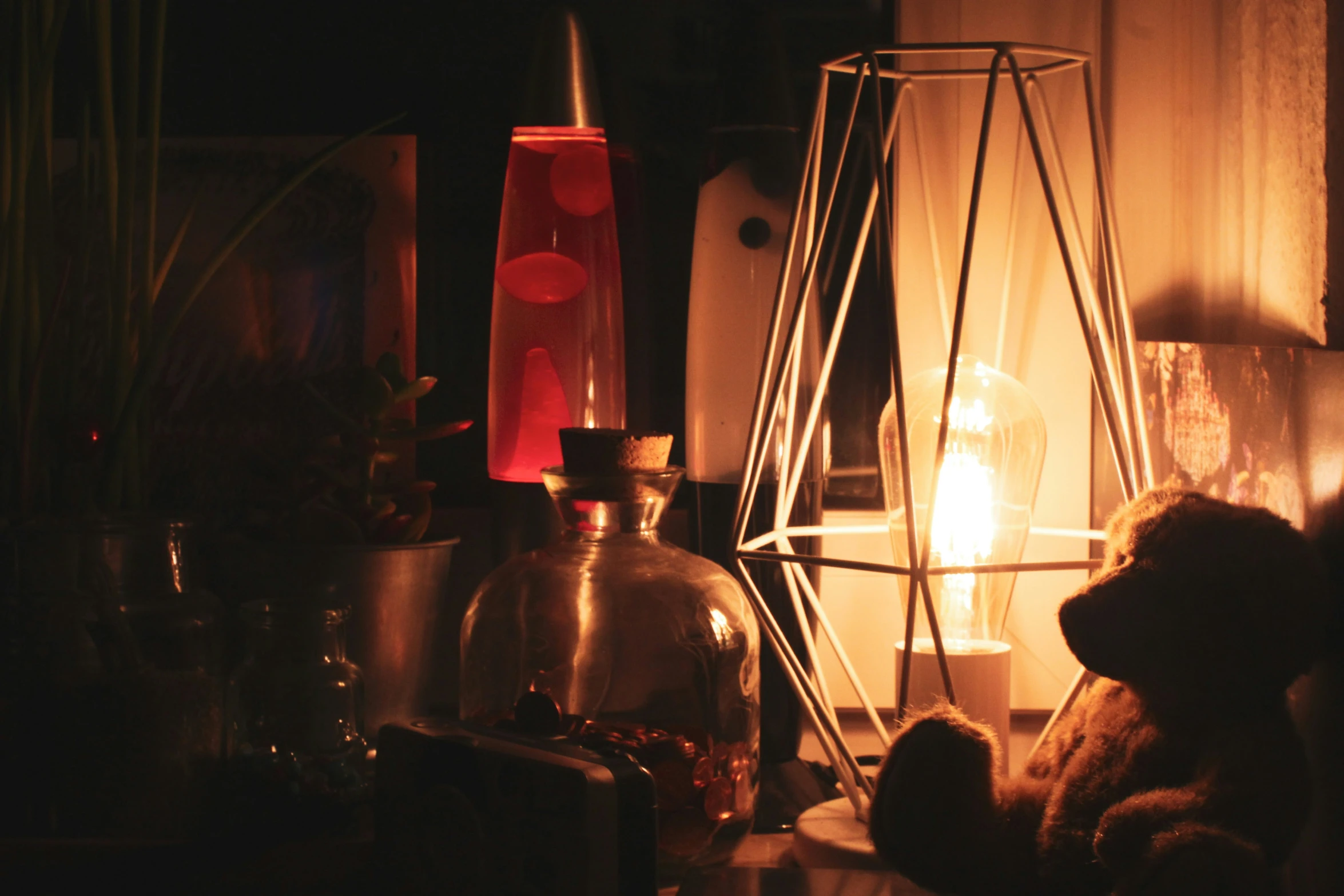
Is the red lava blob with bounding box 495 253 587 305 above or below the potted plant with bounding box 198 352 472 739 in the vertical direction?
above

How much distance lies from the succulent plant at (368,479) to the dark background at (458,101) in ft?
0.39

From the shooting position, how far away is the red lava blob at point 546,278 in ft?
2.30

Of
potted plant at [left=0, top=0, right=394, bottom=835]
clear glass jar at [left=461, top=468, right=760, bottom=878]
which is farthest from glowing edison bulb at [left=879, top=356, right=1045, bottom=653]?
potted plant at [left=0, top=0, right=394, bottom=835]

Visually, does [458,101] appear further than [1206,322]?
Yes

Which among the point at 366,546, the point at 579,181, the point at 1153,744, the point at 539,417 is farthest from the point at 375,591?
the point at 1153,744

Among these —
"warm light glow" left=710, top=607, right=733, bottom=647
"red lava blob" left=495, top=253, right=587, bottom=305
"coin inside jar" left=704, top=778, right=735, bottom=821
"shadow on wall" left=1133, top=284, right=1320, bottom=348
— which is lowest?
"coin inside jar" left=704, top=778, right=735, bottom=821

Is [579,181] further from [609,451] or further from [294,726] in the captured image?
[294,726]

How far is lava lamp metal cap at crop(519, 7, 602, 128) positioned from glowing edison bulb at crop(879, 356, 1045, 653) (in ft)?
0.88

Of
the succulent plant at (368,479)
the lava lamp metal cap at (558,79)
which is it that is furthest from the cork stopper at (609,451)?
the lava lamp metal cap at (558,79)

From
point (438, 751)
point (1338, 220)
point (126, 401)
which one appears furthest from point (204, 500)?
point (1338, 220)

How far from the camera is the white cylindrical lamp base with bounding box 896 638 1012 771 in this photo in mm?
579

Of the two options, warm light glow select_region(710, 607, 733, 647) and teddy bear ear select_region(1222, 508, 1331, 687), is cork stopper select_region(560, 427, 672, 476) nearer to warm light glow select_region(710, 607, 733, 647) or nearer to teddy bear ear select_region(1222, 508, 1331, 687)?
warm light glow select_region(710, 607, 733, 647)

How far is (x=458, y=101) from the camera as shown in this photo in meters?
0.79

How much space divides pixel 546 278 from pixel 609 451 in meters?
0.19
